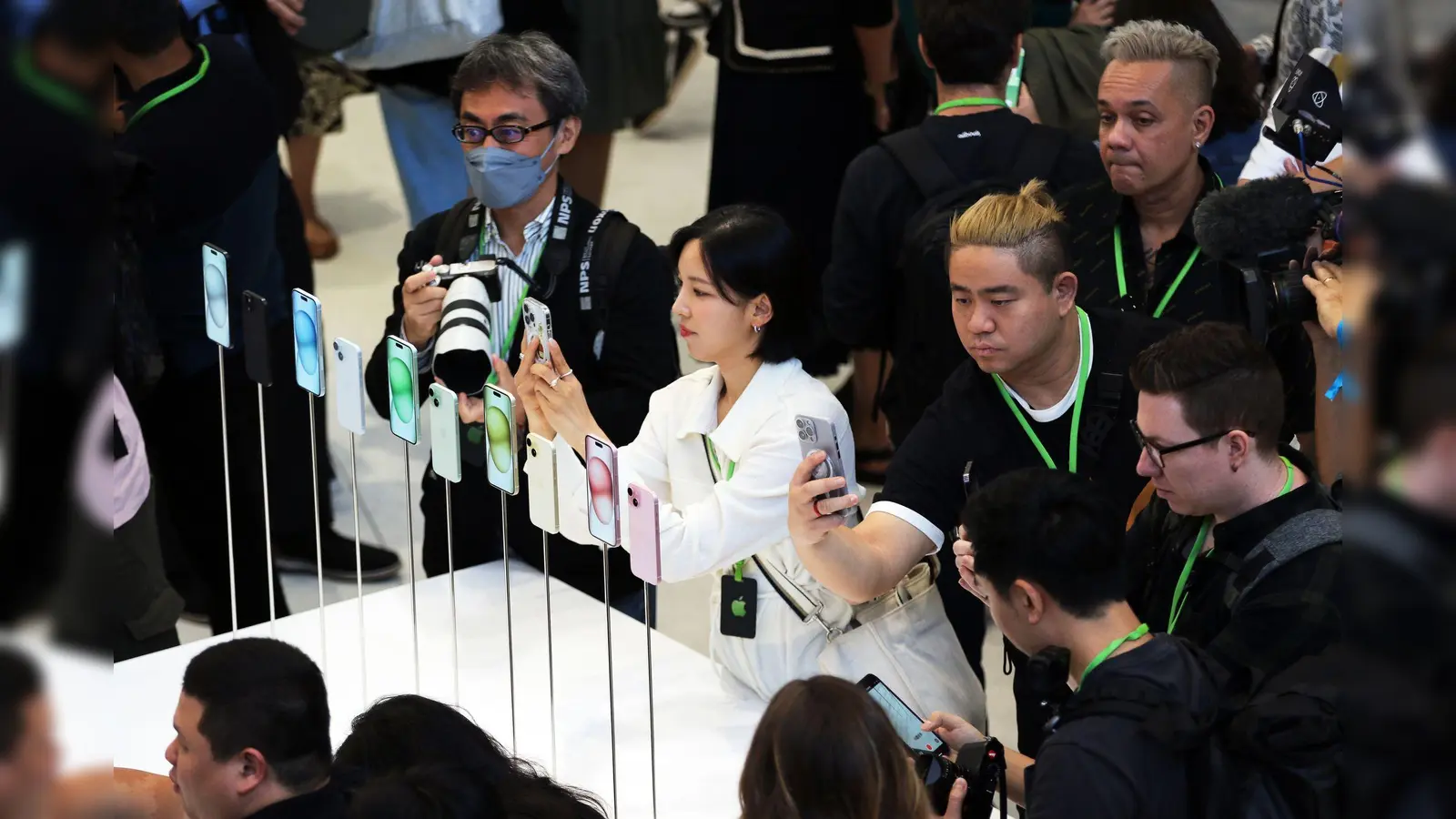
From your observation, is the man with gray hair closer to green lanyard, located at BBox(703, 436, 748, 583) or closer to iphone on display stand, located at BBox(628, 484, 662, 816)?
green lanyard, located at BBox(703, 436, 748, 583)

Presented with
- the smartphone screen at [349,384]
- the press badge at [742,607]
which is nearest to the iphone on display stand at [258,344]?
the smartphone screen at [349,384]

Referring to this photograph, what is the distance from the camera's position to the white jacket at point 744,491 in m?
2.24

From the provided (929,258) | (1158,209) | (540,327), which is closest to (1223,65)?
(1158,209)

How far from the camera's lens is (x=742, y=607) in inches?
91.6

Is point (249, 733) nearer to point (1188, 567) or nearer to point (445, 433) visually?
point (445, 433)

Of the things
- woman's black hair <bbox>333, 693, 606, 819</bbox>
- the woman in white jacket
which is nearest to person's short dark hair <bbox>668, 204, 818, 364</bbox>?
the woman in white jacket

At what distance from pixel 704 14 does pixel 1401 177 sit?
697cm

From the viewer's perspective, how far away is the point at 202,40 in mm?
2994

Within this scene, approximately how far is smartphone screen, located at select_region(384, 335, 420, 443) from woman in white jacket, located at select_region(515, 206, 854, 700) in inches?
9.1

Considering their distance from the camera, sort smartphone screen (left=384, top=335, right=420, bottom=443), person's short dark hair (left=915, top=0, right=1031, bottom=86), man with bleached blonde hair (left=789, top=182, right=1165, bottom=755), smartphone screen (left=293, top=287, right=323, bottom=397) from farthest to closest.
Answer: person's short dark hair (left=915, top=0, right=1031, bottom=86)
man with bleached blonde hair (left=789, top=182, right=1165, bottom=755)
smartphone screen (left=293, top=287, right=323, bottom=397)
smartphone screen (left=384, top=335, right=420, bottom=443)

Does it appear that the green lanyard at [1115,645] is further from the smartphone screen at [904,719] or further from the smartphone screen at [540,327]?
the smartphone screen at [540,327]

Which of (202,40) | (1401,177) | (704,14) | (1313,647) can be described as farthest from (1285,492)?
(704,14)

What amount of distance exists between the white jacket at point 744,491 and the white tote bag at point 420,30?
83.4 inches

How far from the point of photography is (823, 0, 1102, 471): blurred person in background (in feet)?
10.2
